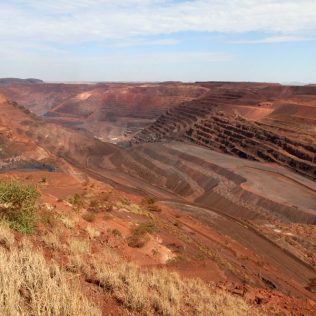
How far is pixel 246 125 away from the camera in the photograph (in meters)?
69.1

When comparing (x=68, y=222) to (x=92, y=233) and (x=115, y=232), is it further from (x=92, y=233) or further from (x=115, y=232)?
(x=115, y=232)

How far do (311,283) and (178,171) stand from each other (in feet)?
109

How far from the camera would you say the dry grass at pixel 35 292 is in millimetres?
5219

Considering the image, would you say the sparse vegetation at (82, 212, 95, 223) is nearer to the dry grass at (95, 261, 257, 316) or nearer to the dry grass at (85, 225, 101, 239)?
the dry grass at (85, 225, 101, 239)

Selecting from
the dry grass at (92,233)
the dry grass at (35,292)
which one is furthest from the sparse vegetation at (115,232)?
the dry grass at (35,292)

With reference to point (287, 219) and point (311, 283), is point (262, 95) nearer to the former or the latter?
point (287, 219)

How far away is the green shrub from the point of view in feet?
35.8

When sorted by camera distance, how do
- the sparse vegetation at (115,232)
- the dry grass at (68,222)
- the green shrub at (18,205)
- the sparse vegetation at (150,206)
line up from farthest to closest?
the sparse vegetation at (150,206) → the sparse vegetation at (115,232) → the dry grass at (68,222) → the green shrub at (18,205)

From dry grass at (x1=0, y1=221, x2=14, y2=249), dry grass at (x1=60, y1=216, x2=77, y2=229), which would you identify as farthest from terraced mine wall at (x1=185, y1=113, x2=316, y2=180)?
dry grass at (x1=0, y1=221, x2=14, y2=249)

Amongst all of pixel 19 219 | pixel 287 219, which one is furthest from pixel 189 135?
pixel 19 219

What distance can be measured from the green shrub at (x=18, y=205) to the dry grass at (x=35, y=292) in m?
3.81

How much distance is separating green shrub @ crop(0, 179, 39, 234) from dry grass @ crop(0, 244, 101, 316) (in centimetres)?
381

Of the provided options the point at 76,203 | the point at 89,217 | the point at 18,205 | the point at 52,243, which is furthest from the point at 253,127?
the point at 52,243

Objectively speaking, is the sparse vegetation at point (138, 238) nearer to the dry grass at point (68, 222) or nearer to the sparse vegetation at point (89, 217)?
the sparse vegetation at point (89, 217)
